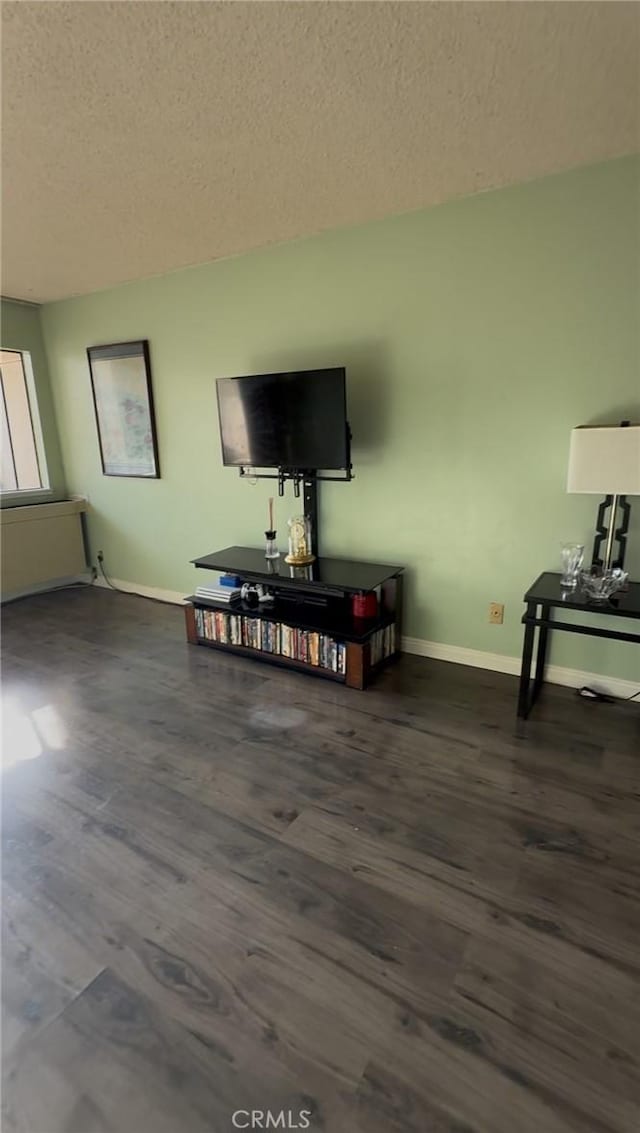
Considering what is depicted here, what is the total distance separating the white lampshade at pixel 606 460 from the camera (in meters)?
1.96

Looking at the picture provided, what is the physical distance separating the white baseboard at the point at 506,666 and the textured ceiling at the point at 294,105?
7.32 feet

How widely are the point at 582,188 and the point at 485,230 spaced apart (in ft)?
1.31

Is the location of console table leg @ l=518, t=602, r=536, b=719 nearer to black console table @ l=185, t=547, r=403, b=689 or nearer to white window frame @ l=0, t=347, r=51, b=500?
black console table @ l=185, t=547, r=403, b=689

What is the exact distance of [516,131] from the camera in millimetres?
1868

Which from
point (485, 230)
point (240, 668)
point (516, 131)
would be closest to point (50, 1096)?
point (240, 668)

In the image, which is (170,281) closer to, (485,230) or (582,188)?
(485,230)

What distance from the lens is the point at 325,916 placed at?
1.41 m

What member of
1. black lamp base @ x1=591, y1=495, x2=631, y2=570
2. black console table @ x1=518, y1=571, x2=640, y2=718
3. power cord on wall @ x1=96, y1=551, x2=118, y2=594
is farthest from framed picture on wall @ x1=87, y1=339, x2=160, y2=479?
black lamp base @ x1=591, y1=495, x2=631, y2=570

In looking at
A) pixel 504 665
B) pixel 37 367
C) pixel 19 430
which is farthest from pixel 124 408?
pixel 504 665

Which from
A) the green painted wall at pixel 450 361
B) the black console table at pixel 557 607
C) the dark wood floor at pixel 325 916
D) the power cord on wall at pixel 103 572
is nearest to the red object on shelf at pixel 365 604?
the green painted wall at pixel 450 361

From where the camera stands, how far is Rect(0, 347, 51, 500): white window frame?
4.22 m

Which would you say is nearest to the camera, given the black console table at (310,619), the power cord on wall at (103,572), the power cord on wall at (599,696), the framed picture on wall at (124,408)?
the power cord on wall at (599,696)

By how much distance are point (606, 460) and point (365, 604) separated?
50.3 inches

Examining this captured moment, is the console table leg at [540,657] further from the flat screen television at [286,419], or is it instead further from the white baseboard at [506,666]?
the flat screen television at [286,419]
